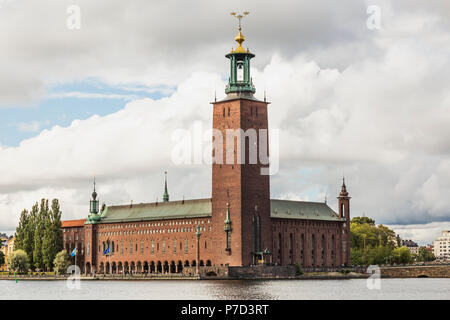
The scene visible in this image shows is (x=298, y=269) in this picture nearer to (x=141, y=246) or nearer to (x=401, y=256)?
(x=141, y=246)

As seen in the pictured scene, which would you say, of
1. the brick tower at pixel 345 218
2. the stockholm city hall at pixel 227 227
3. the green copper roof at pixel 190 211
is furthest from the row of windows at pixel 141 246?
the brick tower at pixel 345 218

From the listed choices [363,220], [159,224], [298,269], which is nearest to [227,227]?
[298,269]

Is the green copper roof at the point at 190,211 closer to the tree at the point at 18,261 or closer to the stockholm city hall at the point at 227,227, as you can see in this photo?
the stockholm city hall at the point at 227,227

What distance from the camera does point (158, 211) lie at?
13788 centimetres

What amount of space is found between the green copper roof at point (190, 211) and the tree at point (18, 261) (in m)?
Answer: 15.9

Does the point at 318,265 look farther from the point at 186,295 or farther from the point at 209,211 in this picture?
the point at 186,295

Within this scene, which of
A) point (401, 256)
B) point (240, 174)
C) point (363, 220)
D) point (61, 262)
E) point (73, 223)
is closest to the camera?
point (240, 174)

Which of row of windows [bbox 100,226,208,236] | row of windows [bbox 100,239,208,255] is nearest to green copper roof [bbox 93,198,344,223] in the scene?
row of windows [bbox 100,226,208,236]

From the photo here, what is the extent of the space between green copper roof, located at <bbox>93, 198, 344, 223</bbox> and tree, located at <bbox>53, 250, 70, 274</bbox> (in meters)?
11.3

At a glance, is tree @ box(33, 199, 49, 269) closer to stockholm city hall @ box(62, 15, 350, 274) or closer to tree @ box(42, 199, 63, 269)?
tree @ box(42, 199, 63, 269)

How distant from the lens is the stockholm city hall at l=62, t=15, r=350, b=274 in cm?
12012

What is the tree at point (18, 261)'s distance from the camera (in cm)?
13088

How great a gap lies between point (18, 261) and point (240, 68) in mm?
40757
